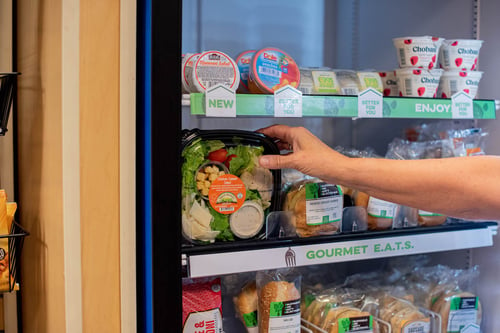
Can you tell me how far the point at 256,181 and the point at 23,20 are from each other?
33.8 inches

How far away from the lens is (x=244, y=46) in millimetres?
2152

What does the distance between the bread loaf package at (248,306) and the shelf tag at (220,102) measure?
62 cm

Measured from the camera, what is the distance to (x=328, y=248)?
171 centimetres

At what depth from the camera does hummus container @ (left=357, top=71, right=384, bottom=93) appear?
1.91m

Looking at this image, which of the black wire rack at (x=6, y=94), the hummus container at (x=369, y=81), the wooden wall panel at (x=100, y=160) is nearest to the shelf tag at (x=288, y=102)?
the hummus container at (x=369, y=81)

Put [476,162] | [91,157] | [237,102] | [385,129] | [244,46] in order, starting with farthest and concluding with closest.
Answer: [385,129] < [244,46] < [237,102] < [476,162] < [91,157]

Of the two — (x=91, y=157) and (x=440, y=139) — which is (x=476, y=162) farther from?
(x=91, y=157)

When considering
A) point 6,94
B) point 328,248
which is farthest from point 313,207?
point 6,94

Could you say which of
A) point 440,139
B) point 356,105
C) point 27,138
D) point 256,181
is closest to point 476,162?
point 356,105

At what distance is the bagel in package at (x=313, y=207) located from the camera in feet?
5.71

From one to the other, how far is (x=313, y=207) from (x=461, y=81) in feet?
2.54

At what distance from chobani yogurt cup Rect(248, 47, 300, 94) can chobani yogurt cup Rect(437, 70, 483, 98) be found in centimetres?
63

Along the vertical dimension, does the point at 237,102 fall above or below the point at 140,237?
above

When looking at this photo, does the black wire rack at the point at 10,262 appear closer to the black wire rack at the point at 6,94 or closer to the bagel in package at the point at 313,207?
the black wire rack at the point at 6,94
